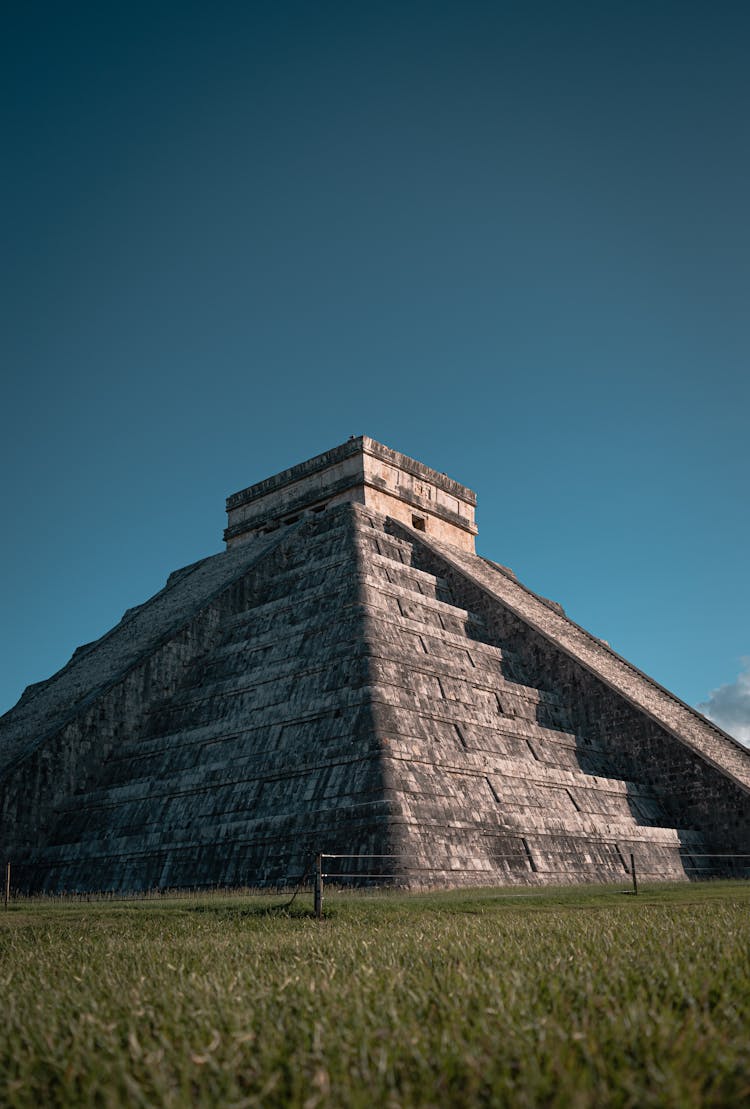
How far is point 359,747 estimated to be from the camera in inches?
577

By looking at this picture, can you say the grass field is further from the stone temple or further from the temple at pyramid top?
the temple at pyramid top

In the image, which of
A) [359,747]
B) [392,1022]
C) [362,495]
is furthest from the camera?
[362,495]

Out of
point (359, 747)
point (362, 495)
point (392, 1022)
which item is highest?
point (362, 495)

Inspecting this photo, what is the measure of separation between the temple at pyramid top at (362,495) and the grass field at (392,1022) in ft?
67.5

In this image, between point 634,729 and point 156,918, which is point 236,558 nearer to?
point 634,729

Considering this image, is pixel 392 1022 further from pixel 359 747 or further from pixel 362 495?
pixel 362 495

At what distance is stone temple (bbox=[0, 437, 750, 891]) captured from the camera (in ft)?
47.2

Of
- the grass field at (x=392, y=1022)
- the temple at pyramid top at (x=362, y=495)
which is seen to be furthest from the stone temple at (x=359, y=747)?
the grass field at (x=392, y=1022)

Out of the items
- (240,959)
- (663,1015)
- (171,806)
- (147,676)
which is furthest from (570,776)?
(663,1015)

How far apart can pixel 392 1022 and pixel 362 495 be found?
23.6 m

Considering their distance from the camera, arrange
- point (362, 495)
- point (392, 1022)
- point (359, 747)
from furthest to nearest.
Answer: point (362, 495)
point (359, 747)
point (392, 1022)

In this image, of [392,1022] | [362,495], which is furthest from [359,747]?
[362,495]

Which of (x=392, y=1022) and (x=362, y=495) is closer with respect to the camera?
(x=392, y=1022)

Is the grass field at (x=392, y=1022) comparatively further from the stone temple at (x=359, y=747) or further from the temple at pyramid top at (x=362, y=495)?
the temple at pyramid top at (x=362, y=495)
